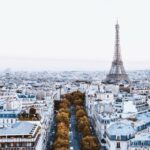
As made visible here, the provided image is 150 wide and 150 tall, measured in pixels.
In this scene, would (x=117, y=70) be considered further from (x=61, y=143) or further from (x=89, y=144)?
(x=61, y=143)

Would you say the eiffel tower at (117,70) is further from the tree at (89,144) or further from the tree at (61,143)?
the tree at (61,143)

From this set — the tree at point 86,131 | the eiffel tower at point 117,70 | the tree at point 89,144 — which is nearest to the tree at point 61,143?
the tree at point 89,144

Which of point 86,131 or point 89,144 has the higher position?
point 86,131

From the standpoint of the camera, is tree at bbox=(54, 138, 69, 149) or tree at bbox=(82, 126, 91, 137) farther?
tree at bbox=(82, 126, 91, 137)

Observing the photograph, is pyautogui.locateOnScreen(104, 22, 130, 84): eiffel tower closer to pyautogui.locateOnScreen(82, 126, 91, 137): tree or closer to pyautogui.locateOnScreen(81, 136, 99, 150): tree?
pyautogui.locateOnScreen(82, 126, 91, 137): tree

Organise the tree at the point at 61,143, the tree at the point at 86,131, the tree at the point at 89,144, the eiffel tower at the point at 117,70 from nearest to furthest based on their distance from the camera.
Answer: the tree at the point at 89,144 → the tree at the point at 61,143 → the tree at the point at 86,131 → the eiffel tower at the point at 117,70

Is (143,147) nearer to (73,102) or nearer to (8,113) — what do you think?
(8,113)

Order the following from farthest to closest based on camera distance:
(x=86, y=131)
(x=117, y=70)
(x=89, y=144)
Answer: (x=117, y=70) → (x=86, y=131) → (x=89, y=144)

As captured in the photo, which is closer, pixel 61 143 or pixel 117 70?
pixel 61 143

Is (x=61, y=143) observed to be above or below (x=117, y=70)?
below

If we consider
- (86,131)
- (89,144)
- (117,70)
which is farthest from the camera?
(117,70)

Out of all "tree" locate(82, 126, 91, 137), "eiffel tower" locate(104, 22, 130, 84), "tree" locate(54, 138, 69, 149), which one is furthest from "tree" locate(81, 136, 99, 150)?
"eiffel tower" locate(104, 22, 130, 84)

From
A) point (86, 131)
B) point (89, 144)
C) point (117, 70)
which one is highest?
point (117, 70)

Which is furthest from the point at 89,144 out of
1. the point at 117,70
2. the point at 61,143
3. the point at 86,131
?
the point at 117,70
